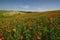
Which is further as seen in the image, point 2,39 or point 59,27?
point 59,27

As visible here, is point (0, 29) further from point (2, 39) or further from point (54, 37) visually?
point (54, 37)

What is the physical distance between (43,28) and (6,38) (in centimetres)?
125

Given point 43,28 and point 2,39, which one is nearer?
point 2,39

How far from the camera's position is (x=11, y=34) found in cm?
661

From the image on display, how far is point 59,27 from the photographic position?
692cm

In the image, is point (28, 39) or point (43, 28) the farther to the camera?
point (43, 28)

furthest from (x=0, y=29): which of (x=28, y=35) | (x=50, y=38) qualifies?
(x=50, y=38)

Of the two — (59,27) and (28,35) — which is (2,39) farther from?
(59,27)

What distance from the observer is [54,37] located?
21.3 feet

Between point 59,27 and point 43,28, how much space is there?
0.53m

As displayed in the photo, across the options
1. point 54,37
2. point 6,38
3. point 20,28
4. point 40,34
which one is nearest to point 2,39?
point 6,38

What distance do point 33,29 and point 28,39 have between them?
0.43m

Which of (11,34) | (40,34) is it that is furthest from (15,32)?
(40,34)

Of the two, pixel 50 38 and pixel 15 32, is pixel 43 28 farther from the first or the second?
pixel 15 32
